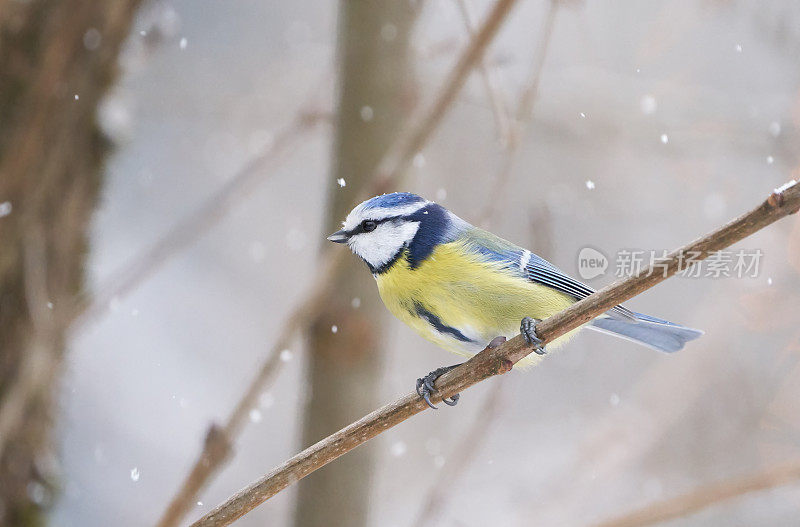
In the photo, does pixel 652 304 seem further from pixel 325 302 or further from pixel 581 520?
pixel 581 520

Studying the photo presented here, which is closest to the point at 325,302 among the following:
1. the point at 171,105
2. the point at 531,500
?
→ the point at 531,500

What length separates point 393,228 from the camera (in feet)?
2.78

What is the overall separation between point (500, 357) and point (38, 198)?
143 cm

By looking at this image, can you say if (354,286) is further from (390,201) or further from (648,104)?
(648,104)

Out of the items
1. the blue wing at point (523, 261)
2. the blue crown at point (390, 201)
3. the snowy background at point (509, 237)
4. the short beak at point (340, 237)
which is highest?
the blue crown at point (390, 201)

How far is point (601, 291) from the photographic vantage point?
650 millimetres

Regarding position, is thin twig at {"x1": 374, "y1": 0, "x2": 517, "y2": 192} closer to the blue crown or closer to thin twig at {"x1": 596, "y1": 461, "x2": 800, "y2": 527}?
the blue crown

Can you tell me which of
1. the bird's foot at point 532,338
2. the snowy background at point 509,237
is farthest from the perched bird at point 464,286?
the snowy background at point 509,237

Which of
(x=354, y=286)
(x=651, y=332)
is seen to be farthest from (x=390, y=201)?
(x=354, y=286)

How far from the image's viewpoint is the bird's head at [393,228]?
803 millimetres

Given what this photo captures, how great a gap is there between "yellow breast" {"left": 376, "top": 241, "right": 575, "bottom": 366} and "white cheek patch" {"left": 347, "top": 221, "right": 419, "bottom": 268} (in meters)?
0.02

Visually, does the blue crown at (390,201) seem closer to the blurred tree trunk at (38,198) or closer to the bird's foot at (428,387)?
the bird's foot at (428,387)

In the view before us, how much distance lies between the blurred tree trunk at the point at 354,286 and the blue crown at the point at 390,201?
391mm

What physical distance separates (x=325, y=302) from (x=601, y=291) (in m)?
0.78
